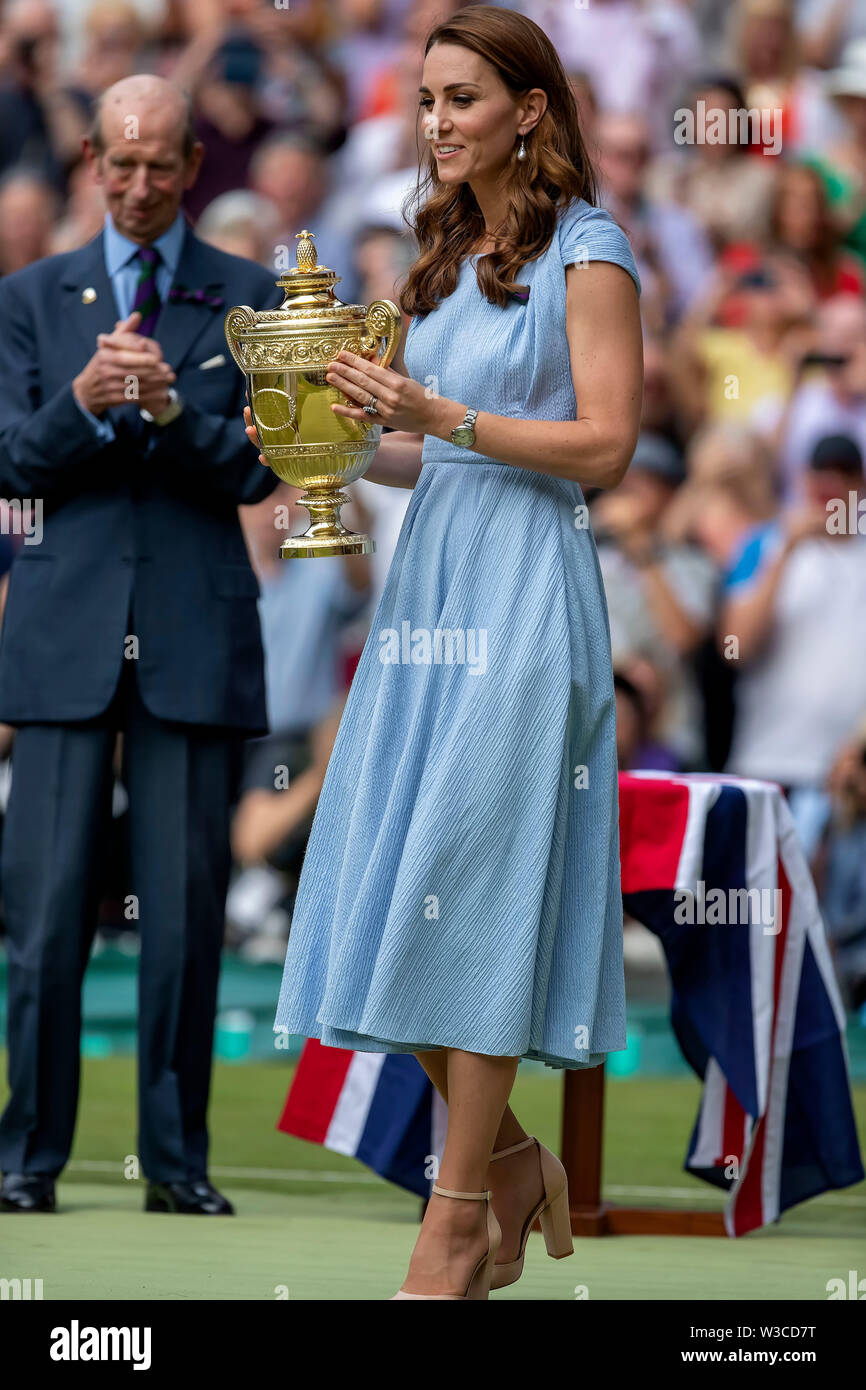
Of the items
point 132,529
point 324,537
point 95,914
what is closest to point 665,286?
point 132,529

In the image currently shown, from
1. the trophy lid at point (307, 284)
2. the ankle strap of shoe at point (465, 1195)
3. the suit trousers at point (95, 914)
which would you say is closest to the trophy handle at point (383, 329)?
the trophy lid at point (307, 284)

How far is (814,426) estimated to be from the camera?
757 cm

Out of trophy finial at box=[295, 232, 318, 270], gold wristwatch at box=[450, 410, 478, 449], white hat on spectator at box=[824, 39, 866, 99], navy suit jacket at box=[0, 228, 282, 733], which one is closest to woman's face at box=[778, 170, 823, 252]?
white hat on spectator at box=[824, 39, 866, 99]

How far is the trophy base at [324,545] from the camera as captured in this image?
314cm

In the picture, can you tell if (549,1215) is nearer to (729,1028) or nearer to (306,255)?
(729,1028)

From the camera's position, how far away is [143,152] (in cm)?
431

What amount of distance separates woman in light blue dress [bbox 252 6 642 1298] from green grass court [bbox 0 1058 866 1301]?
1.47 ft

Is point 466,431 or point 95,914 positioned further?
point 95,914

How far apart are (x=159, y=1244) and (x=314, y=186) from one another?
213 inches

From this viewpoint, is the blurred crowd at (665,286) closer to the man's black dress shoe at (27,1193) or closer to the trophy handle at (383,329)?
the man's black dress shoe at (27,1193)

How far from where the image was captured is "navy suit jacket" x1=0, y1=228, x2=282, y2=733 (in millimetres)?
4289

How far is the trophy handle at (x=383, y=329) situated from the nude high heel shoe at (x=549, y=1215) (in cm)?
121

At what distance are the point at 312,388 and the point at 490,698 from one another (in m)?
0.52

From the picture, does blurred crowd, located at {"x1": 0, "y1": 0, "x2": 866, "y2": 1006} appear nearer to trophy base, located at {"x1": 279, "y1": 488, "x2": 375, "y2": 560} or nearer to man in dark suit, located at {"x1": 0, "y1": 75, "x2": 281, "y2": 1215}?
man in dark suit, located at {"x1": 0, "y1": 75, "x2": 281, "y2": 1215}
